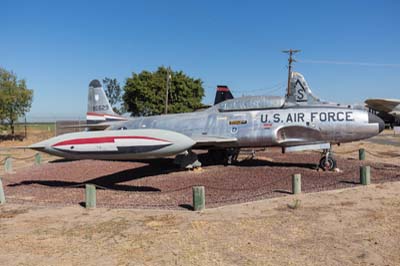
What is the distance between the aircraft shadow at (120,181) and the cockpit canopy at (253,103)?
10.8 feet

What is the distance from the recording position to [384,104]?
39.1 metres

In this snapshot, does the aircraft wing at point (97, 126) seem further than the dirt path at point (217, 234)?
Yes

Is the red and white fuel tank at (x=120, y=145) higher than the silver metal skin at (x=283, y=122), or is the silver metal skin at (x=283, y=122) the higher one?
the silver metal skin at (x=283, y=122)

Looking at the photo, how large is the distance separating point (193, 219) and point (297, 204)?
8.35 feet

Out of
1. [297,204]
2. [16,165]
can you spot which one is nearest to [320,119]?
[297,204]

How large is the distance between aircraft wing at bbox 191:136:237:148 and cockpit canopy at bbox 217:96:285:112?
1.28 meters

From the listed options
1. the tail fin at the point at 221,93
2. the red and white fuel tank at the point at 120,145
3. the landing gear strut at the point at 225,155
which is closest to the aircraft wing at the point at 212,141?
the landing gear strut at the point at 225,155

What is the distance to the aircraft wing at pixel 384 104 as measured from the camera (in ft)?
124

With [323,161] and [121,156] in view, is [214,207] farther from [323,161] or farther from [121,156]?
[323,161]

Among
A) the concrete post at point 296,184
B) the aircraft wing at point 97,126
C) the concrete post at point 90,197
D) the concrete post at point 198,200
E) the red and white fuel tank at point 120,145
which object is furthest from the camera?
the aircraft wing at point 97,126

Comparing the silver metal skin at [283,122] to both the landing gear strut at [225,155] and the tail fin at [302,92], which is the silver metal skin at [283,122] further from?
the landing gear strut at [225,155]

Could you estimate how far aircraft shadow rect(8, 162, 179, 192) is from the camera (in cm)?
1108

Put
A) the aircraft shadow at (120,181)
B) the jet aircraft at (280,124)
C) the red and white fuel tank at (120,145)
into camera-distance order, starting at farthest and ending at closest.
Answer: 1. the jet aircraft at (280,124)
2. the aircraft shadow at (120,181)
3. the red and white fuel tank at (120,145)

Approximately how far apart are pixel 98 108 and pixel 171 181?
7.48 meters
